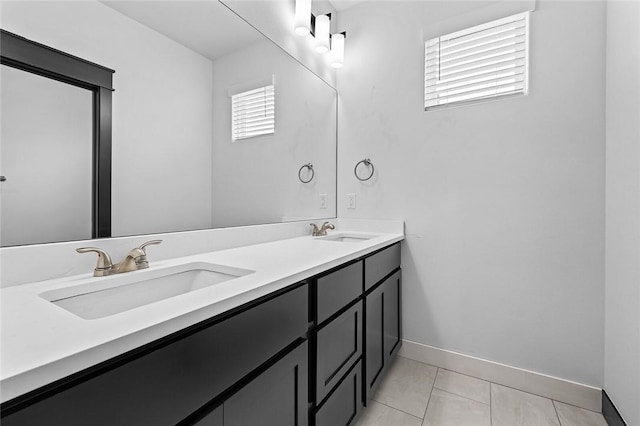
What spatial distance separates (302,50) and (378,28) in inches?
23.3

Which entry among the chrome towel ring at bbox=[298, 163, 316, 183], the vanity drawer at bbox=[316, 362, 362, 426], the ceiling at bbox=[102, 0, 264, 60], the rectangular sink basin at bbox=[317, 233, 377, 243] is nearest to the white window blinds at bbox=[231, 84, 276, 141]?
the ceiling at bbox=[102, 0, 264, 60]

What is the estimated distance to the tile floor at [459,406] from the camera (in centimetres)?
143

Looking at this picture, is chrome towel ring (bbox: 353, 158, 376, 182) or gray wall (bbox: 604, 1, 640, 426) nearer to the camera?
gray wall (bbox: 604, 1, 640, 426)

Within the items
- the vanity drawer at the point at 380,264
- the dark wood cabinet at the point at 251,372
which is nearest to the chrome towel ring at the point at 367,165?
the vanity drawer at the point at 380,264

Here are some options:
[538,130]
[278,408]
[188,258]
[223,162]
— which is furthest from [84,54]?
[538,130]

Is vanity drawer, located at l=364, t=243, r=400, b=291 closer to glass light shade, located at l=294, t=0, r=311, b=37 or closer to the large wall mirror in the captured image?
the large wall mirror

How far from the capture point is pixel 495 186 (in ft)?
5.75

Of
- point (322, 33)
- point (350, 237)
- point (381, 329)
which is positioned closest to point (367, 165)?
point (350, 237)

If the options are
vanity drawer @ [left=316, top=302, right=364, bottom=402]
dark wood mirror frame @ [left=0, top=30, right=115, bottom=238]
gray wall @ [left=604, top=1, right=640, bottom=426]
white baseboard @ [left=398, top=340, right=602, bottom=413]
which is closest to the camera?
dark wood mirror frame @ [left=0, top=30, right=115, bottom=238]

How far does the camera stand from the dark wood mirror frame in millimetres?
829

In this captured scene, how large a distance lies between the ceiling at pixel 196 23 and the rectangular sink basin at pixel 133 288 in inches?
34.2

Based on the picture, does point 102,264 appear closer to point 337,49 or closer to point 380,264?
point 380,264

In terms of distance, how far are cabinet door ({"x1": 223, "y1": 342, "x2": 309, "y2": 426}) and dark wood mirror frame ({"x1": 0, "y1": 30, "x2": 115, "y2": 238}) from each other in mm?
674

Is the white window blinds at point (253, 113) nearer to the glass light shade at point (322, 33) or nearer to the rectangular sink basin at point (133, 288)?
the glass light shade at point (322, 33)
